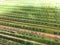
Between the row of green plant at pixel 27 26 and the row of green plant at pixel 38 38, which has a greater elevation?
the row of green plant at pixel 27 26

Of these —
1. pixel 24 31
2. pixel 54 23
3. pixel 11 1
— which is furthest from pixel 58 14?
pixel 11 1

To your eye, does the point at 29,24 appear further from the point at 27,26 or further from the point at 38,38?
the point at 38,38

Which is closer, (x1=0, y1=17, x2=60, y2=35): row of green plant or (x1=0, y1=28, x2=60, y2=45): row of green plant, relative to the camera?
(x1=0, y1=28, x2=60, y2=45): row of green plant

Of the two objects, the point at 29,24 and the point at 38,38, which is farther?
the point at 29,24

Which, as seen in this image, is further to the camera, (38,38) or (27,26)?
(27,26)

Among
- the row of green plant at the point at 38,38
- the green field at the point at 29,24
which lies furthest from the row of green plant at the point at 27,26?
the row of green plant at the point at 38,38

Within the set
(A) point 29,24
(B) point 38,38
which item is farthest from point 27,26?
(B) point 38,38

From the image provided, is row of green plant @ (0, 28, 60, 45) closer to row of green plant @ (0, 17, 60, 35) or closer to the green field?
the green field

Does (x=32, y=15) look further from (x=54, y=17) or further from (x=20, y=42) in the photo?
(x=20, y=42)

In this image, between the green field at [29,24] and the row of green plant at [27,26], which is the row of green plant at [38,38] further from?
the row of green plant at [27,26]

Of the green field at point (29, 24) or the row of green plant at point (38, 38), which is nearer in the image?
the row of green plant at point (38, 38)

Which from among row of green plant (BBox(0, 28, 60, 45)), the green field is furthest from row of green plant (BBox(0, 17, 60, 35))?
row of green plant (BBox(0, 28, 60, 45))
